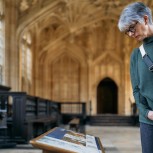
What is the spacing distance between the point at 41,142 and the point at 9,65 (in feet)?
52.5

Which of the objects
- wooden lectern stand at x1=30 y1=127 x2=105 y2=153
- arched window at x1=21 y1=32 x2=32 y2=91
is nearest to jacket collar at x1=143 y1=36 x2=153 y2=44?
wooden lectern stand at x1=30 y1=127 x2=105 y2=153

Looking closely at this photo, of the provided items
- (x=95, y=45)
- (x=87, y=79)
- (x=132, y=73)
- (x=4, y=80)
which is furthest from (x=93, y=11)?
(x=132, y=73)

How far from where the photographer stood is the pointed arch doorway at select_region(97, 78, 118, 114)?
85.7ft

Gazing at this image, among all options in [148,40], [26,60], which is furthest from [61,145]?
[26,60]

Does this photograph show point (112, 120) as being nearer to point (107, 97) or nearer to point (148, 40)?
point (107, 97)

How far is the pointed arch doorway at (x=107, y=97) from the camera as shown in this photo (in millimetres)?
26125

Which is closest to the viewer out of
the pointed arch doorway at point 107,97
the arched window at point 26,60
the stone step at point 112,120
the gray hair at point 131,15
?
the gray hair at point 131,15

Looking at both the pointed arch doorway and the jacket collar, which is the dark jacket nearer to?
the jacket collar

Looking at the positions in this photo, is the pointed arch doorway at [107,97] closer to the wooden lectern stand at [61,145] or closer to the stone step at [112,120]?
the stone step at [112,120]

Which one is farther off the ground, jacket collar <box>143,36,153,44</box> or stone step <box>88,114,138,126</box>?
jacket collar <box>143,36,153,44</box>

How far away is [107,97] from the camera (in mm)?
26172

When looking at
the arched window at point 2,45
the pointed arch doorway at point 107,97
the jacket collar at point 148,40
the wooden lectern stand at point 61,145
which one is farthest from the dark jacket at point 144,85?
the pointed arch doorway at point 107,97

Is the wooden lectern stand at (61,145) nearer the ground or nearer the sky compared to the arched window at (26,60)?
nearer the ground

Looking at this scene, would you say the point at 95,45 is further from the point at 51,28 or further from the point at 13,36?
the point at 13,36
